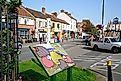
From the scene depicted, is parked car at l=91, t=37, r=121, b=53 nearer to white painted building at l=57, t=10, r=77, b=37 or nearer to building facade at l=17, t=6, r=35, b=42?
building facade at l=17, t=6, r=35, b=42

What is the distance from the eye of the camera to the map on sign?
7.84m

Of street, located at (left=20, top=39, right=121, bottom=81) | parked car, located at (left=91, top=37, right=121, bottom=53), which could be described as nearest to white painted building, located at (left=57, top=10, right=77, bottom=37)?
parked car, located at (left=91, top=37, right=121, bottom=53)

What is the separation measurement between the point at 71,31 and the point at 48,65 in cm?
9608

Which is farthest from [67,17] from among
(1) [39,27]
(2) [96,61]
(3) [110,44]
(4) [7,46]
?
(4) [7,46]

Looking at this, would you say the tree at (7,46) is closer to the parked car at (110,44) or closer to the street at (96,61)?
the street at (96,61)

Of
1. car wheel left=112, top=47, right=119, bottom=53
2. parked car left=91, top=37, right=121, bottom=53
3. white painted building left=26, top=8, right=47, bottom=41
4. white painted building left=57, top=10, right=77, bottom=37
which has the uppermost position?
white painted building left=57, top=10, right=77, bottom=37

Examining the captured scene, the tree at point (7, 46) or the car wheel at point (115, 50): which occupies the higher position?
the tree at point (7, 46)

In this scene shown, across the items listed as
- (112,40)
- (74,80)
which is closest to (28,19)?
(112,40)

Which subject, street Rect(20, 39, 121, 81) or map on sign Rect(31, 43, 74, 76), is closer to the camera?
map on sign Rect(31, 43, 74, 76)

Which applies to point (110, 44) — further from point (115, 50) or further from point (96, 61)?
point (96, 61)

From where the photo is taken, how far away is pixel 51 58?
8.23 meters

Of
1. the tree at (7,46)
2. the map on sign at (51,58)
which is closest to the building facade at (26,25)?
the map on sign at (51,58)

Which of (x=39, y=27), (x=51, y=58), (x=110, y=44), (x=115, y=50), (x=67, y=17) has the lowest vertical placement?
(x=115, y=50)

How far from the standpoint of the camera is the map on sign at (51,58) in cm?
784
